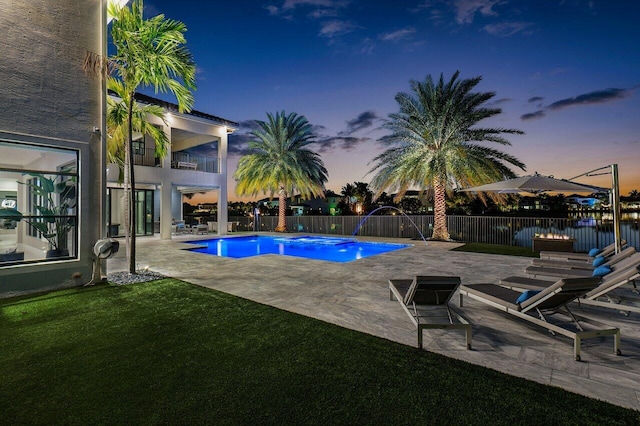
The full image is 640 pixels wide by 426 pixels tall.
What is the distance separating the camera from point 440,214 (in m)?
17.0

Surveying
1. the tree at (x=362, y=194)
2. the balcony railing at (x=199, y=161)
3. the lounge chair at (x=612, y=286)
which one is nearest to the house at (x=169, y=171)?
the balcony railing at (x=199, y=161)

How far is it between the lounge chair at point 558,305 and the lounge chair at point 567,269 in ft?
5.42

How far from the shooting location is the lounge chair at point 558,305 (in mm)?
3525

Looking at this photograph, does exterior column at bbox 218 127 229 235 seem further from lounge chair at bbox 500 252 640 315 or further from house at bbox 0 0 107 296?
lounge chair at bbox 500 252 640 315

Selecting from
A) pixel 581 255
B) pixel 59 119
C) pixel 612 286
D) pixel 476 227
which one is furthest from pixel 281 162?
pixel 612 286

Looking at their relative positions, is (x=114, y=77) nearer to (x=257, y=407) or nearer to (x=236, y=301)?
(x=236, y=301)

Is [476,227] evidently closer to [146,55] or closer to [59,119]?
[146,55]

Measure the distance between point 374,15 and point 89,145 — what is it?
16972mm

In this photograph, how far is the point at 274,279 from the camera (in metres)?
7.68

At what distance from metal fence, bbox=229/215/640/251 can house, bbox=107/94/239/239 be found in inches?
262

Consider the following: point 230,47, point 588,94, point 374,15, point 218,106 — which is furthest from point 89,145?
point 218,106

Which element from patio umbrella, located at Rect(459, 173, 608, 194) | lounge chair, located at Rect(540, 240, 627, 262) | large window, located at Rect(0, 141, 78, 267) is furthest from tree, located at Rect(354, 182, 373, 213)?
large window, located at Rect(0, 141, 78, 267)

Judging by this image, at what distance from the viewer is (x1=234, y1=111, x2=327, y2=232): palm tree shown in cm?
2181

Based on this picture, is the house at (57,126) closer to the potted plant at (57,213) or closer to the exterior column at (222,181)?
the potted plant at (57,213)
